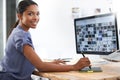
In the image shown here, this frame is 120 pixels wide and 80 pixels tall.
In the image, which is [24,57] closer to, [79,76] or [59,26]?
[79,76]

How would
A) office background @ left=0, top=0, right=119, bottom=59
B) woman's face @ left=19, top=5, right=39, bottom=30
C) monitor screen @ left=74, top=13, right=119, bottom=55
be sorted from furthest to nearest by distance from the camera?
office background @ left=0, top=0, right=119, bottom=59, monitor screen @ left=74, top=13, right=119, bottom=55, woman's face @ left=19, top=5, right=39, bottom=30

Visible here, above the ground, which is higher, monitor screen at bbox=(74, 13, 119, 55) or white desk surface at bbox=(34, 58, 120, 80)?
monitor screen at bbox=(74, 13, 119, 55)

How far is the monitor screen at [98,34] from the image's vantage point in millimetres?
1793

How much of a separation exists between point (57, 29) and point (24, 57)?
1.42m

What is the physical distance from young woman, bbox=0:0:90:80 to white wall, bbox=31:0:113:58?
119 centimetres

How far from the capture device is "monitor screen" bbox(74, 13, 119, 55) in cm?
179

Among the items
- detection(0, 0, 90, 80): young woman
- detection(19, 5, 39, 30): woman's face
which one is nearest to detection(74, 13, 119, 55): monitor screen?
detection(0, 0, 90, 80): young woman

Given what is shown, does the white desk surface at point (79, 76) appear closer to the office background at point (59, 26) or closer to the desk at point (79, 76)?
the desk at point (79, 76)

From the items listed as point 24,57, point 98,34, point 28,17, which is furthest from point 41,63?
point 98,34

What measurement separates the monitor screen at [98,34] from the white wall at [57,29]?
1.93 ft

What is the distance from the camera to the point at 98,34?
1.88 meters

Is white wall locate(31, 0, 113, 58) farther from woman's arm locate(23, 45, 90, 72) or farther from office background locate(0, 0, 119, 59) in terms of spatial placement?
woman's arm locate(23, 45, 90, 72)

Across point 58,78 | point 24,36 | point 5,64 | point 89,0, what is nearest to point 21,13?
point 24,36

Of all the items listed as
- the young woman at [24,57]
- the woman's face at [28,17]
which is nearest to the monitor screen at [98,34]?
the young woman at [24,57]
